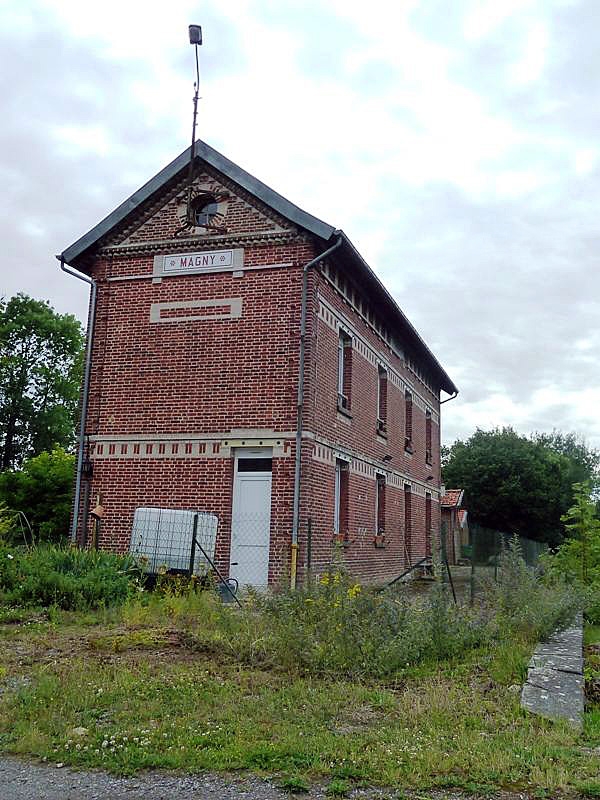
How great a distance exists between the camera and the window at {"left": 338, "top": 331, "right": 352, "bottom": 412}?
1648cm

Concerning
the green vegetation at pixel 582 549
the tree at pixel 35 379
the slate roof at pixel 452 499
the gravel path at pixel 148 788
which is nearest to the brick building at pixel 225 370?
the green vegetation at pixel 582 549

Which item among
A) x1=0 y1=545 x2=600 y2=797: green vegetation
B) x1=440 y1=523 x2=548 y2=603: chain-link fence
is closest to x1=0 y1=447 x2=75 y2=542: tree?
x1=440 y1=523 x2=548 y2=603: chain-link fence

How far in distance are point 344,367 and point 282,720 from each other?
37.3 ft

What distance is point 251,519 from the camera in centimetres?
1401

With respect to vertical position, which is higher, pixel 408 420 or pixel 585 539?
pixel 408 420

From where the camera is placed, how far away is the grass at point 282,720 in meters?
5.03

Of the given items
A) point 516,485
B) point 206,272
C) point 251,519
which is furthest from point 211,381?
point 516,485

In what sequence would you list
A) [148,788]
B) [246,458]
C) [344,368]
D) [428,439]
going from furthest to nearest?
[428,439] < [344,368] < [246,458] < [148,788]

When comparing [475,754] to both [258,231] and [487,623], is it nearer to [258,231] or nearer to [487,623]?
[487,623]

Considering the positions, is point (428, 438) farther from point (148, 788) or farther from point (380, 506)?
point (148, 788)

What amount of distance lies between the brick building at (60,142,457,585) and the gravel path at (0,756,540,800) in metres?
8.02

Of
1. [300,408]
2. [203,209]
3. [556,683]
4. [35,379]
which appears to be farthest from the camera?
[35,379]

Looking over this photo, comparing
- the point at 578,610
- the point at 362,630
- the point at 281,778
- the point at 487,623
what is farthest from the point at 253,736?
the point at 578,610

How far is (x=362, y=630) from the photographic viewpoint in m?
8.06
